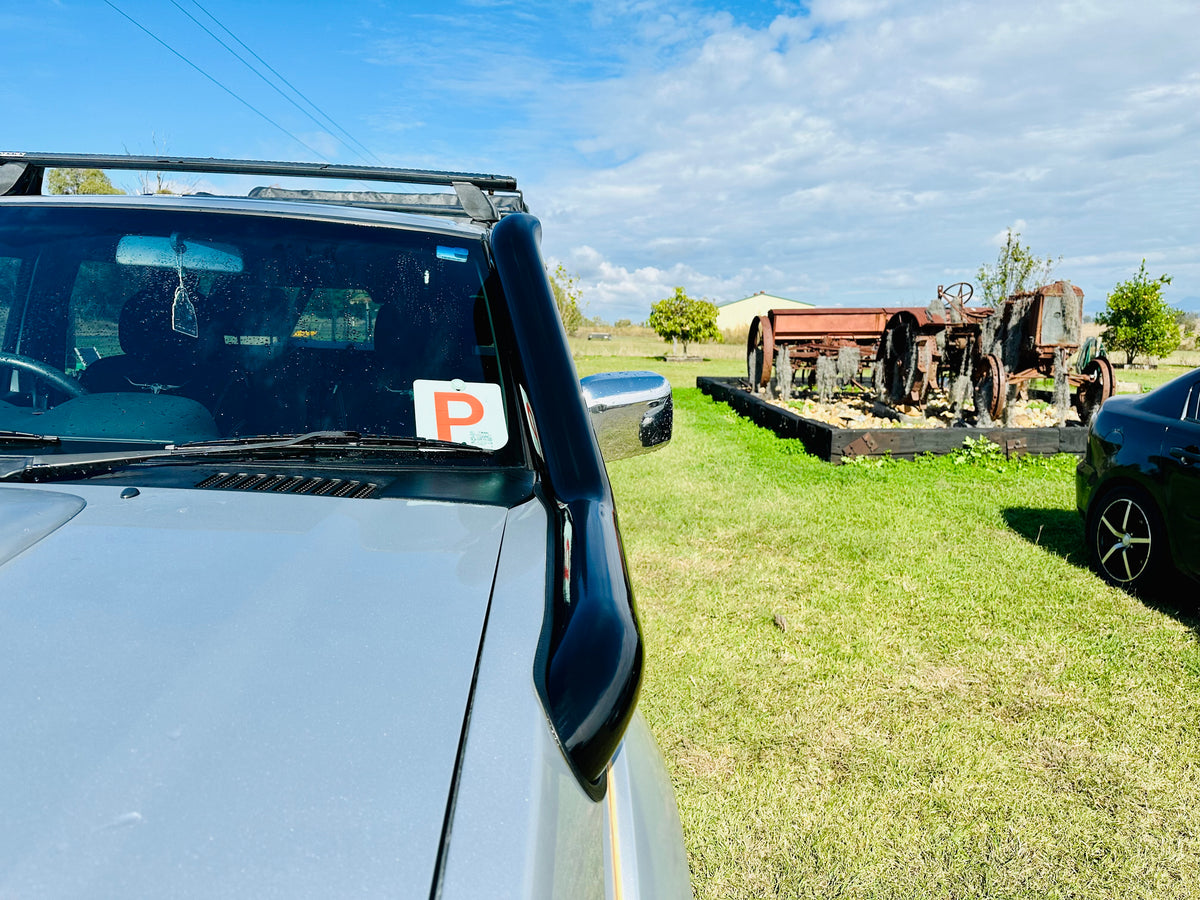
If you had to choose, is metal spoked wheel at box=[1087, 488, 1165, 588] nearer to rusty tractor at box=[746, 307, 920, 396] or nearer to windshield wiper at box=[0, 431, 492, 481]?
windshield wiper at box=[0, 431, 492, 481]

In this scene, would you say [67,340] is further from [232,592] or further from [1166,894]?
[1166,894]

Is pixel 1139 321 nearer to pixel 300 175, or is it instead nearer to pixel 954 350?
pixel 954 350

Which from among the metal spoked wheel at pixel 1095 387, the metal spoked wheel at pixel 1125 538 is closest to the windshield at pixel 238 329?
the metal spoked wheel at pixel 1125 538

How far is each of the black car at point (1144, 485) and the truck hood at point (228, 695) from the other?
4421 mm

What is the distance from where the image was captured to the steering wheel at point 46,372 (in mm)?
1757

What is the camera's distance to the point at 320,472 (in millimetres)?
1472

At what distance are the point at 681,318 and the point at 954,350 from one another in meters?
37.2

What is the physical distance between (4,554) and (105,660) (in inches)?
12.3

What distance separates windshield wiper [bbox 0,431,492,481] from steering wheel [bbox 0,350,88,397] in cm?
37

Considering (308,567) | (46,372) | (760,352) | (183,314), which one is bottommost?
(760,352)

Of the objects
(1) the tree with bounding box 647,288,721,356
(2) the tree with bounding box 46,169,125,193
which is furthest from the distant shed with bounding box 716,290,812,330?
(2) the tree with bounding box 46,169,125,193

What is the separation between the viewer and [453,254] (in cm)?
189

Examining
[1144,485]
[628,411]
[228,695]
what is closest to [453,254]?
[628,411]

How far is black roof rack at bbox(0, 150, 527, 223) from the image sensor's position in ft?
7.25
